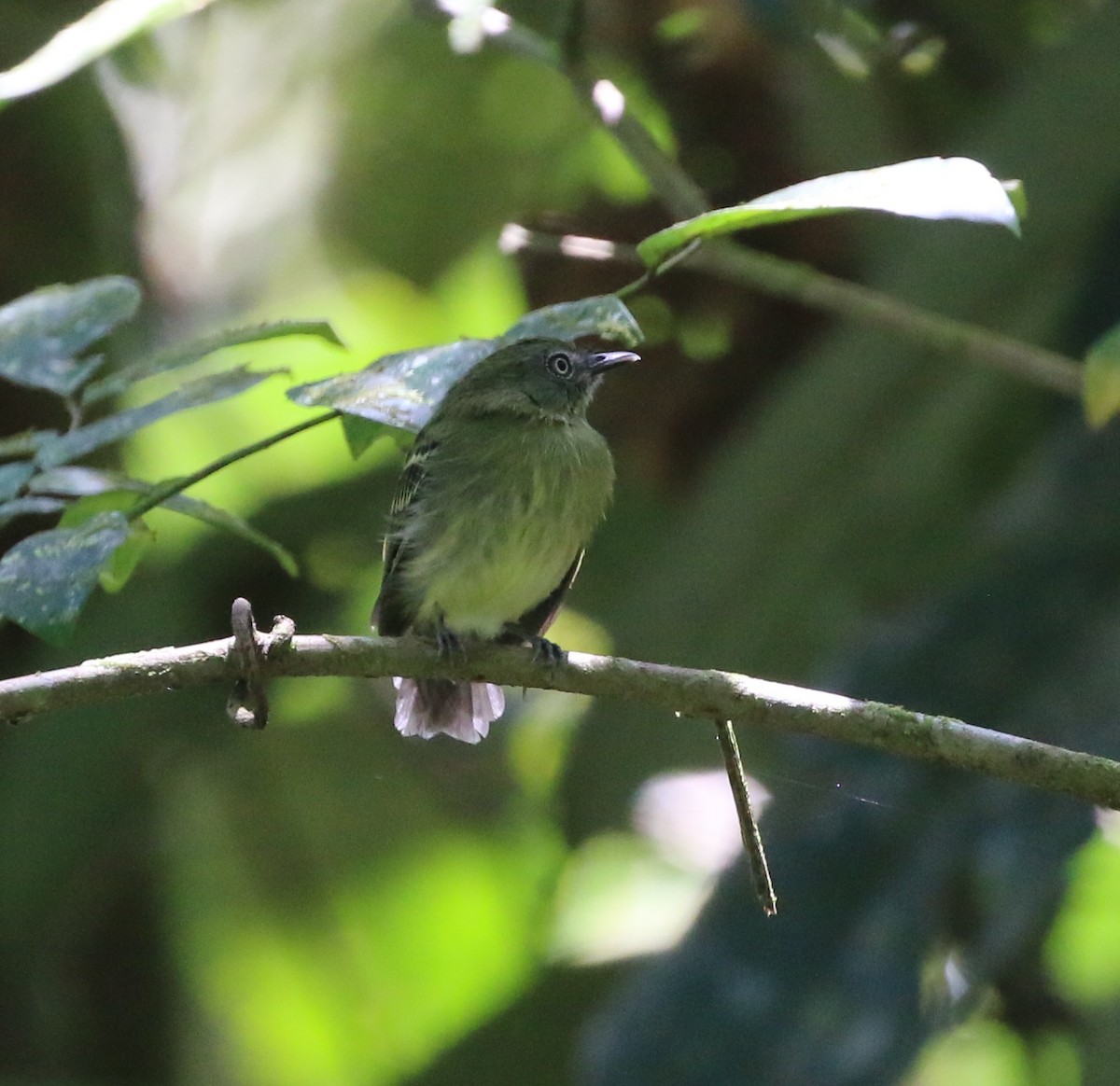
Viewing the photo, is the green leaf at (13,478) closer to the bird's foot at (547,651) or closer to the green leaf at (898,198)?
the bird's foot at (547,651)

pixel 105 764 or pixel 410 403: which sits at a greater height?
pixel 410 403

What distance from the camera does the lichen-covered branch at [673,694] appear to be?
176cm

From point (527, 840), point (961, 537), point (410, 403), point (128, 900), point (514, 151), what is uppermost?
point (410, 403)

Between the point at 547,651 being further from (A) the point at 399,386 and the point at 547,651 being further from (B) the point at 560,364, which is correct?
(B) the point at 560,364

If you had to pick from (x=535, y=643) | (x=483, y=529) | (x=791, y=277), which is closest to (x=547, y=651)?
(x=535, y=643)

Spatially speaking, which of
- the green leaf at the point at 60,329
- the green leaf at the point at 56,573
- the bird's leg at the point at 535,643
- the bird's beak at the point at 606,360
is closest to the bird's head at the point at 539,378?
the bird's beak at the point at 606,360

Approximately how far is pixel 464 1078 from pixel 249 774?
4.26 feet

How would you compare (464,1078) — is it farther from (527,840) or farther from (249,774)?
(249,774)

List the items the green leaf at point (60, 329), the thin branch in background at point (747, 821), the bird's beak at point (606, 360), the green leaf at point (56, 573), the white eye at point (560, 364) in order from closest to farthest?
the green leaf at point (56, 573), the thin branch in background at point (747, 821), the green leaf at point (60, 329), the bird's beak at point (606, 360), the white eye at point (560, 364)

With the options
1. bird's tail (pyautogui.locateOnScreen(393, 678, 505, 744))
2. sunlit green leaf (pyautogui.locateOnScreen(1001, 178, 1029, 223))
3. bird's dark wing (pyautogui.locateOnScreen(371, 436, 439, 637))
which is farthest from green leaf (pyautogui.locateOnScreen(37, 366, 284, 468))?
bird's tail (pyautogui.locateOnScreen(393, 678, 505, 744))

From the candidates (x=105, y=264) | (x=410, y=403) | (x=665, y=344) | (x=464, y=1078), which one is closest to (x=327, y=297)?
(x=105, y=264)

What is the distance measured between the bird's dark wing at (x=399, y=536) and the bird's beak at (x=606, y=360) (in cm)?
39

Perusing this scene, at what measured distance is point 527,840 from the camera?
Answer: 15.1 ft

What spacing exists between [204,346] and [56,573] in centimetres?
45
